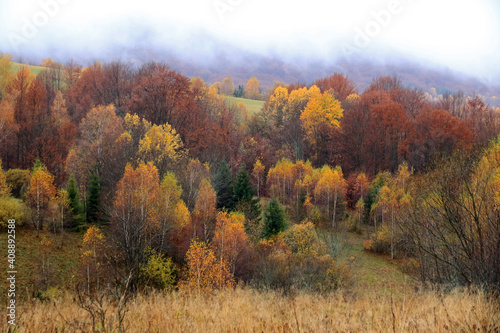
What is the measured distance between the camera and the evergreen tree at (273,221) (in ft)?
108

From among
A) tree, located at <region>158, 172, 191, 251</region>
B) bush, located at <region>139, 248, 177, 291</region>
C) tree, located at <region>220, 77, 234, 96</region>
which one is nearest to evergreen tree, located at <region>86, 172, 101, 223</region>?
tree, located at <region>158, 172, 191, 251</region>

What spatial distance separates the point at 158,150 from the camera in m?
36.3

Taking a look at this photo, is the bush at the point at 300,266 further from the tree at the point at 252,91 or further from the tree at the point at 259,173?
the tree at the point at 252,91

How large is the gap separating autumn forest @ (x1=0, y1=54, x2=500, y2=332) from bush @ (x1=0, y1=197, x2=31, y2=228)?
0.40 feet

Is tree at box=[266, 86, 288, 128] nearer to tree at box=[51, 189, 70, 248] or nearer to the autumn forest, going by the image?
the autumn forest

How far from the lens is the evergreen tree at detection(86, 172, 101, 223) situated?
32.4 metres

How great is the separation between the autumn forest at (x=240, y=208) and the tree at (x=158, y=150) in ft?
0.51

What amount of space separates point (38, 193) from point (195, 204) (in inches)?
547

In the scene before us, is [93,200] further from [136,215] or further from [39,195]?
[136,215]

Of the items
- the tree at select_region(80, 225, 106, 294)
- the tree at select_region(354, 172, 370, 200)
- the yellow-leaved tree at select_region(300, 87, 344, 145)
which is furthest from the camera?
the yellow-leaved tree at select_region(300, 87, 344, 145)

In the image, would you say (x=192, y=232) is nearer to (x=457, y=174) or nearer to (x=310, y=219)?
(x=310, y=219)

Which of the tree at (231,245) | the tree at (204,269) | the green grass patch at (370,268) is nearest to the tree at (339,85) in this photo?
the green grass patch at (370,268)

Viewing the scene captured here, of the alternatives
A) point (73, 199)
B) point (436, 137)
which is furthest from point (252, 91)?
point (73, 199)

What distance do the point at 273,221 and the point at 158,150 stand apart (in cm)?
1535
